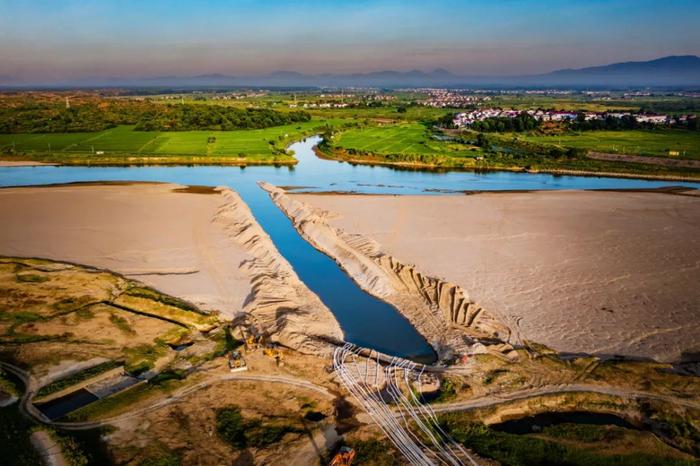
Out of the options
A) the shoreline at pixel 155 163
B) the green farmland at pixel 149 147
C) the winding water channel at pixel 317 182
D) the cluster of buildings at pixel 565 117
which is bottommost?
the winding water channel at pixel 317 182

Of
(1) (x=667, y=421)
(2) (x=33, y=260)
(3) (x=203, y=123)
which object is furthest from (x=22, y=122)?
(1) (x=667, y=421)

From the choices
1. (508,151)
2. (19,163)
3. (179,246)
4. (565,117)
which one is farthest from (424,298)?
(565,117)

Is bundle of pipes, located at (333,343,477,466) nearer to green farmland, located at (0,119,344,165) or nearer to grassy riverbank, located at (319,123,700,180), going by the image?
grassy riverbank, located at (319,123,700,180)

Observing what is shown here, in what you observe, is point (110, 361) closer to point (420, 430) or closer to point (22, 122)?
point (420, 430)

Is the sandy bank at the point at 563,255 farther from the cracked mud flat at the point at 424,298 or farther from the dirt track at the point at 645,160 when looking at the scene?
the dirt track at the point at 645,160

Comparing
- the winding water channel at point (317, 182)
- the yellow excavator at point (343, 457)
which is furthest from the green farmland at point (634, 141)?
the yellow excavator at point (343, 457)

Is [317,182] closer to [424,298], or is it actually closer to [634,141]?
[424,298]
